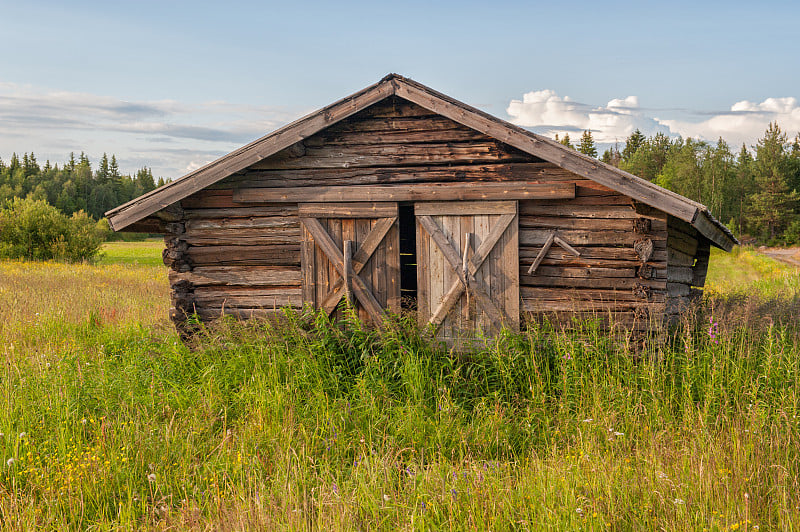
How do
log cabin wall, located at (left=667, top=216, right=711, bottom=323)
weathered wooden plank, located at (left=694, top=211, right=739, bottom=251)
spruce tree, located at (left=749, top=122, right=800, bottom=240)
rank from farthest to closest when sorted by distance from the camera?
spruce tree, located at (left=749, top=122, right=800, bottom=240)
log cabin wall, located at (left=667, top=216, right=711, bottom=323)
weathered wooden plank, located at (left=694, top=211, right=739, bottom=251)

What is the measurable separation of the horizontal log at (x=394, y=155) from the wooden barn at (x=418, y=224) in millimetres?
18

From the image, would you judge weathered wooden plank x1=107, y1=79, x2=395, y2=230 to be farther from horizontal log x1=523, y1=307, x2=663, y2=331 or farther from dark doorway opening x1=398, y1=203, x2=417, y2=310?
horizontal log x1=523, y1=307, x2=663, y2=331

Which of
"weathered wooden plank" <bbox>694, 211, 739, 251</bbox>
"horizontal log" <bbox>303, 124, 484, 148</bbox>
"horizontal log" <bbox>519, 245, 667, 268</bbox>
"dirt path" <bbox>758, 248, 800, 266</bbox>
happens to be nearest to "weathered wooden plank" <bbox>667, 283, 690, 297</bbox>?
"weathered wooden plank" <bbox>694, 211, 739, 251</bbox>

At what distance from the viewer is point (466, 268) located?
281 inches

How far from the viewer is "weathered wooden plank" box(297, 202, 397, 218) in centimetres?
732

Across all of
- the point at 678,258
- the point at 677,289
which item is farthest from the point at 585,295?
the point at 678,258

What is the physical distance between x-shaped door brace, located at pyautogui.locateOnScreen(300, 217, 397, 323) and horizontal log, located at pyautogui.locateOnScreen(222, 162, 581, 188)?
58 centimetres

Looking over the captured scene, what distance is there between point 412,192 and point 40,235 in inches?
1134

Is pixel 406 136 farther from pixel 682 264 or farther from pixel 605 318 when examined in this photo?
pixel 682 264

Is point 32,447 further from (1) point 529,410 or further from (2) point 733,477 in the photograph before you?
(2) point 733,477

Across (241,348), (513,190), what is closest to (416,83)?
(513,190)

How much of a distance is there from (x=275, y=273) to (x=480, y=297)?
9.69 feet

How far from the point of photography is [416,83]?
694 cm

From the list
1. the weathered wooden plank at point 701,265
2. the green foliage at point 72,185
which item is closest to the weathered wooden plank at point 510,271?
the weathered wooden plank at point 701,265
